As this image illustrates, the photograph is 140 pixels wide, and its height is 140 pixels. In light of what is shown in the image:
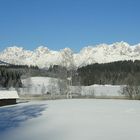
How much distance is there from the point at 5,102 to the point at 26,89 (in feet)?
247

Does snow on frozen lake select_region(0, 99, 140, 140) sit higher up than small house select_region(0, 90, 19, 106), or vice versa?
small house select_region(0, 90, 19, 106)

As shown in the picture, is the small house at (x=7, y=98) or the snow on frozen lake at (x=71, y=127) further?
the small house at (x=7, y=98)

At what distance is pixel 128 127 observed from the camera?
77.7 ft

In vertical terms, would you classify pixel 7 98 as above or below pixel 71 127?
above

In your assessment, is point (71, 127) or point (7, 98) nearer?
point (71, 127)

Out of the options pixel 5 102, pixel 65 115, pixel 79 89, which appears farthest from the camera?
pixel 79 89

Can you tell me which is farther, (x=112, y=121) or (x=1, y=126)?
(x=112, y=121)

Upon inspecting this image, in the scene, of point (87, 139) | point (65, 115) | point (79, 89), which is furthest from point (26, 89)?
point (87, 139)

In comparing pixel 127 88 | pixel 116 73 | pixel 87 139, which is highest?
pixel 116 73

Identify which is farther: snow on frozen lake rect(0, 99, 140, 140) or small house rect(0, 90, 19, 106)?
small house rect(0, 90, 19, 106)

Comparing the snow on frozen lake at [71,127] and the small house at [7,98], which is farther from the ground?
the small house at [7,98]

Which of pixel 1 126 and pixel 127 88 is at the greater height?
pixel 127 88

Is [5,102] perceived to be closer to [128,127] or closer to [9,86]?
[128,127]

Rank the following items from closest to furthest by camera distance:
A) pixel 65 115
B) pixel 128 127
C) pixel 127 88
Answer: pixel 128 127
pixel 65 115
pixel 127 88
